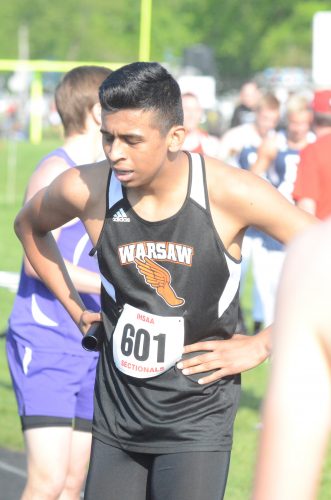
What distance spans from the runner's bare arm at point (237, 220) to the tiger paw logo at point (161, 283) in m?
0.16

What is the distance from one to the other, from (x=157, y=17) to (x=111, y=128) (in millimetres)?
63779

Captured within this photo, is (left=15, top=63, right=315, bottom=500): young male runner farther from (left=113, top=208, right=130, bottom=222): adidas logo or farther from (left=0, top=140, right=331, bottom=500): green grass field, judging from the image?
(left=0, top=140, right=331, bottom=500): green grass field

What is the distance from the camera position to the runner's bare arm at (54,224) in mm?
3701

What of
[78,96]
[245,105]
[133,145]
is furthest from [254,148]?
[133,145]

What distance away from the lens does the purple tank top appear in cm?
462

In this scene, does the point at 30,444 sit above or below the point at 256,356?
below

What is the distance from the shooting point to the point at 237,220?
347 cm

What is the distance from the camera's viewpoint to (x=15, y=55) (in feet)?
210

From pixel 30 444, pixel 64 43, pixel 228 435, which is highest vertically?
pixel 64 43

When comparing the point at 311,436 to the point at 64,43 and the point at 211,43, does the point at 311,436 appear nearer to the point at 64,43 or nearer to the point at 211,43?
the point at 211,43

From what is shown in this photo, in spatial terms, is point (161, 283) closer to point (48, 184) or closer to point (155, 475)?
point (155, 475)

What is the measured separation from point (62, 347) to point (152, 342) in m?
1.20

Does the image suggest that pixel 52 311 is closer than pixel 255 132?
Yes

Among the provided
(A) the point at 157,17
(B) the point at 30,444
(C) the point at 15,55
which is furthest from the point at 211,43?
(B) the point at 30,444
